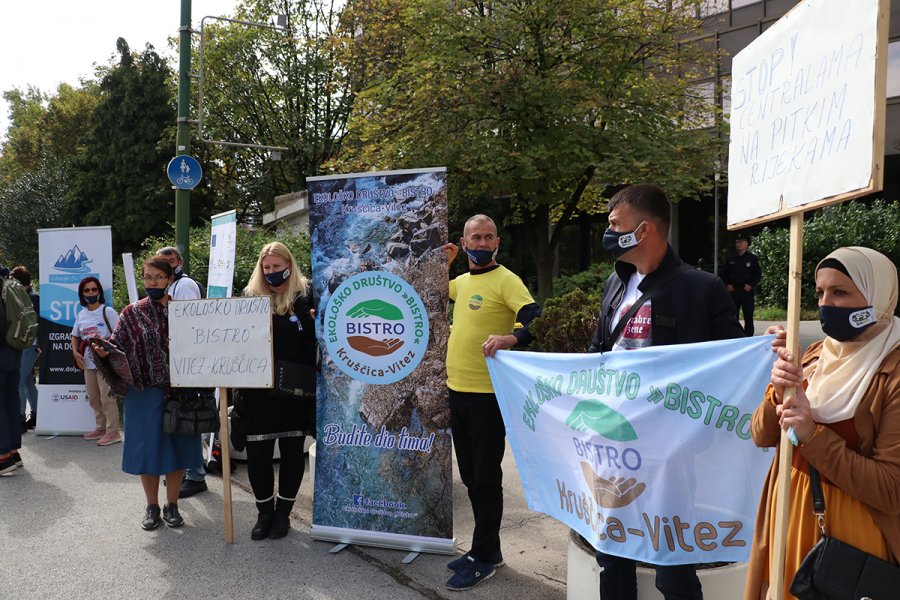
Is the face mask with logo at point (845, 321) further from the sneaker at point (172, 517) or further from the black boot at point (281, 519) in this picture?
the sneaker at point (172, 517)

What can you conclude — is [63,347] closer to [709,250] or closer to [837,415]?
[837,415]

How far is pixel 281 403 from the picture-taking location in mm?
4734

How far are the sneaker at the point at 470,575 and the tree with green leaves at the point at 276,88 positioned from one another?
23.5 meters

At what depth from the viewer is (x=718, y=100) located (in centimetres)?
1694

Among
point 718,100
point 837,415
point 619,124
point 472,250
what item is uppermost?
point 718,100

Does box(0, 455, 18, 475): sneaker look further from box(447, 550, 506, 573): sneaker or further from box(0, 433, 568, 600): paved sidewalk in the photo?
box(447, 550, 506, 573): sneaker

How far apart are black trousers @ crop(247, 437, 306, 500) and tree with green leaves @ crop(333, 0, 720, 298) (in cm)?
925

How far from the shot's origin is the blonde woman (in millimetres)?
4668

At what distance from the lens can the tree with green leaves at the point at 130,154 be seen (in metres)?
29.1

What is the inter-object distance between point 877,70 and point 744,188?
0.69 meters

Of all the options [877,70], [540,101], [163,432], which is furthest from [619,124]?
[877,70]

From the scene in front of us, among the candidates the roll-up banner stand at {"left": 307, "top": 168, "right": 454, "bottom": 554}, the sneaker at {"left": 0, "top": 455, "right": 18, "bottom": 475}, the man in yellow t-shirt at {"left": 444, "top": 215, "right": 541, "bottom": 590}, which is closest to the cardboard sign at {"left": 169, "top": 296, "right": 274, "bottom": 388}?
the roll-up banner stand at {"left": 307, "top": 168, "right": 454, "bottom": 554}

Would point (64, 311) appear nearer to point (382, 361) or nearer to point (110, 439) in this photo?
point (110, 439)

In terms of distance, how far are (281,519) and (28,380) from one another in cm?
542
